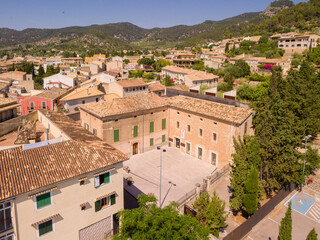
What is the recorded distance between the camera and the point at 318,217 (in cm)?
2061

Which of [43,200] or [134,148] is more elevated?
[43,200]

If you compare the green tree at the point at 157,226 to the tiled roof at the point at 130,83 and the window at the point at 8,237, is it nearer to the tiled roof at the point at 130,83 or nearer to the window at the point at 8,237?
the window at the point at 8,237

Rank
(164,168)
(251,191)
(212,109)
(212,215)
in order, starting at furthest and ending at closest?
1. (212,109)
2. (164,168)
3. (251,191)
4. (212,215)

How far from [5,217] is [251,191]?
16765 mm

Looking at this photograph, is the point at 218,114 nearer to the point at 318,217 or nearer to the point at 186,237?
the point at 318,217

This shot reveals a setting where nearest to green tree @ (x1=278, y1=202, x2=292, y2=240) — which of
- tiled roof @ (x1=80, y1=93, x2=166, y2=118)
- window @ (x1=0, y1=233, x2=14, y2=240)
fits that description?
window @ (x1=0, y1=233, x2=14, y2=240)

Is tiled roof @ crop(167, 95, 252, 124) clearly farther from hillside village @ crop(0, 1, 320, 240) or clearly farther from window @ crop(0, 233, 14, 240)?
window @ crop(0, 233, 14, 240)

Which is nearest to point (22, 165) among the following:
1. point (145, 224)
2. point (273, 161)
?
point (145, 224)

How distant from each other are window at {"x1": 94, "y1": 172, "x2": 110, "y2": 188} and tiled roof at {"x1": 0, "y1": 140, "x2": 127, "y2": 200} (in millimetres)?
922

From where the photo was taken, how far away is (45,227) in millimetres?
13977

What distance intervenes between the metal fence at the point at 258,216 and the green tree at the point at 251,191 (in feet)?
1.82

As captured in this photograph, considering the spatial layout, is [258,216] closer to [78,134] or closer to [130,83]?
[78,134]

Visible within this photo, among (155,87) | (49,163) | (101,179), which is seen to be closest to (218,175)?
(101,179)

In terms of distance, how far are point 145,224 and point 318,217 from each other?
17147 millimetres
